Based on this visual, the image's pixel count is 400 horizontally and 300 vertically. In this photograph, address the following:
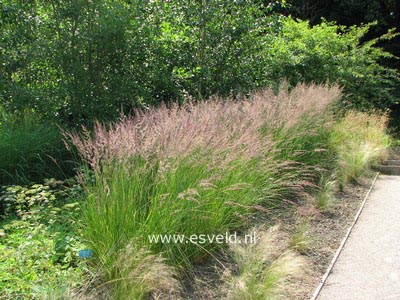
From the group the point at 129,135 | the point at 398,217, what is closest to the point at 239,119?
the point at 129,135

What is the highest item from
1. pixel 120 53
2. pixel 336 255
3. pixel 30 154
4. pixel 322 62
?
pixel 120 53

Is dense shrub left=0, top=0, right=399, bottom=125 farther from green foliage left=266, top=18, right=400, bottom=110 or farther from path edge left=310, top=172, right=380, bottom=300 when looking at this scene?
path edge left=310, top=172, right=380, bottom=300

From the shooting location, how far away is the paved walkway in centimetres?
381

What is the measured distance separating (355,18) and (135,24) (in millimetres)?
15583

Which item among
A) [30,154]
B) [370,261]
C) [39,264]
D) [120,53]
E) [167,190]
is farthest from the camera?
[120,53]

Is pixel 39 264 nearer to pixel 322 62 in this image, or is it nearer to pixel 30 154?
pixel 30 154

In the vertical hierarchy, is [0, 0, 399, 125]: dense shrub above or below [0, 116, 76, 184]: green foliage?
above

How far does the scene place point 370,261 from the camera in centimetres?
451

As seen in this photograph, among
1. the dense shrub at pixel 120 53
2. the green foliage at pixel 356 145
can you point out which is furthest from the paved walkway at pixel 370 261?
the dense shrub at pixel 120 53

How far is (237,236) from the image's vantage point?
177 inches

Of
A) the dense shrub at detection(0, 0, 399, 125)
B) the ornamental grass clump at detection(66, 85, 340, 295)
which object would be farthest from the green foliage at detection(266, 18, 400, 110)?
the ornamental grass clump at detection(66, 85, 340, 295)

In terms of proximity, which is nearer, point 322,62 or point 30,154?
point 30,154

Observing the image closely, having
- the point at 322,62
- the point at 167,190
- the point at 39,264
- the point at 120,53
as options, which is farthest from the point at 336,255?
the point at 322,62

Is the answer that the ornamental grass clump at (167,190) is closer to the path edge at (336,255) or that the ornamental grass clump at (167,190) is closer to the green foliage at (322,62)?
the path edge at (336,255)
